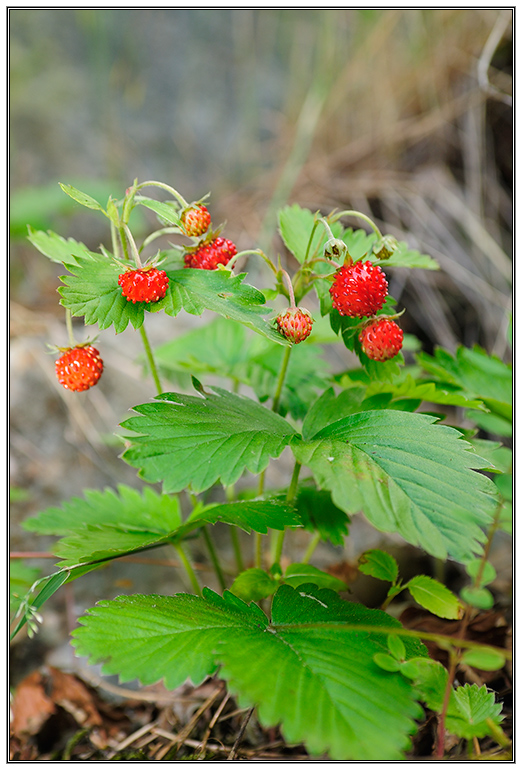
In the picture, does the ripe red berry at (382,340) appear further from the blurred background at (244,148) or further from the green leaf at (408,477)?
the blurred background at (244,148)

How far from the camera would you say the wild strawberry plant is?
0.70 m

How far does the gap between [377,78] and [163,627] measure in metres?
2.53

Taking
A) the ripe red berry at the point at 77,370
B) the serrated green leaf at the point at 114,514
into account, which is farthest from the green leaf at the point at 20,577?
the ripe red berry at the point at 77,370

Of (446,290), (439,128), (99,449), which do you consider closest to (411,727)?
(99,449)

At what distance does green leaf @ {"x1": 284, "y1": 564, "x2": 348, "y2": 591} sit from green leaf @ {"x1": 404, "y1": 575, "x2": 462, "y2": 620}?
0.13 m

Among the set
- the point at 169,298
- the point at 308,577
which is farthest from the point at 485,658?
the point at 169,298

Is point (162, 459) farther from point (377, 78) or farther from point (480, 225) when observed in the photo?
point (377, 78)

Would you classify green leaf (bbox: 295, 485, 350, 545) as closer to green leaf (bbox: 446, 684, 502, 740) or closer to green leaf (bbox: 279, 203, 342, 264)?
green leaf (bbox: 446, 684, 502, 740)

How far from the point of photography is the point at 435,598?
88cm

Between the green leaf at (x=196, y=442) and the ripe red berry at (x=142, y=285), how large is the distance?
0.50 feet

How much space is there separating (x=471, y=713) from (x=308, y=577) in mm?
308

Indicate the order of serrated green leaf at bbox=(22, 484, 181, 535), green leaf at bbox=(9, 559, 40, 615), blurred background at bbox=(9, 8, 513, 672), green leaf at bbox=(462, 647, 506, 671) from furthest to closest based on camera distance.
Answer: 1. blurred background at bbox=(9, 8, 513, 672)
2. green leaf at bbox=(9, 559, 40, 615)
3. serrated green leaf at bbox=(22, 484, 181, 535)
4. green leaf at bbox=(462, 647, 506, 671)

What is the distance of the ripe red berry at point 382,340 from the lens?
90 centimetres

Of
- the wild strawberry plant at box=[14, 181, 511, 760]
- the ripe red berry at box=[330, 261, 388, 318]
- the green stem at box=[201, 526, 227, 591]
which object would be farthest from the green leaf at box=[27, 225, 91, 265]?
the green stem at box=[201, 526, 227, 591]
